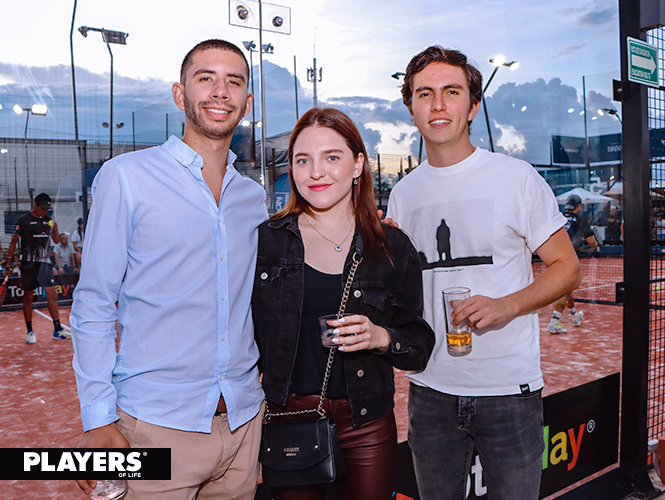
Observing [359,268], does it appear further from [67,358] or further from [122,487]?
[67,358]

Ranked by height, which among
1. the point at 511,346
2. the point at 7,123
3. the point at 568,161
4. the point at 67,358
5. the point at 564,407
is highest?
the point at 7,123

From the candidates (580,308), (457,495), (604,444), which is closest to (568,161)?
(580,308)

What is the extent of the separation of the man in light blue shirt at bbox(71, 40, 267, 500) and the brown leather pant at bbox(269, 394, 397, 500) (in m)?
0.14

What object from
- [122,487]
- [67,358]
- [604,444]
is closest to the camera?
[122,487]

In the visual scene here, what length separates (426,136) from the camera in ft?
5.52

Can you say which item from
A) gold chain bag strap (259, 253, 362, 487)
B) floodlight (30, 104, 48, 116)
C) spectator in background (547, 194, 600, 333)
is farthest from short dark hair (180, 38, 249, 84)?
floodlight (30, 104, 48, 116)

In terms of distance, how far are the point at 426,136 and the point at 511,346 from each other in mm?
736

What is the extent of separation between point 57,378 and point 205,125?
5.30m

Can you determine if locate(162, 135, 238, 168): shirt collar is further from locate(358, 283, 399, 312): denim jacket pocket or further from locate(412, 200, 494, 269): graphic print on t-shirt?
locate(412, 200, 494, 269): graphic print on t-shirt

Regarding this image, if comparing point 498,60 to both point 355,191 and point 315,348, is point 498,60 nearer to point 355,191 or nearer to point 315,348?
point 355,191

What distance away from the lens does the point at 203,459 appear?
133 cm

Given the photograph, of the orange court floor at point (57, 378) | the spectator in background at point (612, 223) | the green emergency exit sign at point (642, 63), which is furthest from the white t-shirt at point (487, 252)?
the spectator in background at point (612, 223)

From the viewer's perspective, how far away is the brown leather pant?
1381mm

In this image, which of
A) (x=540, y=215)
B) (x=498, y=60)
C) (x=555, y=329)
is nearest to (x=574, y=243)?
(x=555, y=329)
